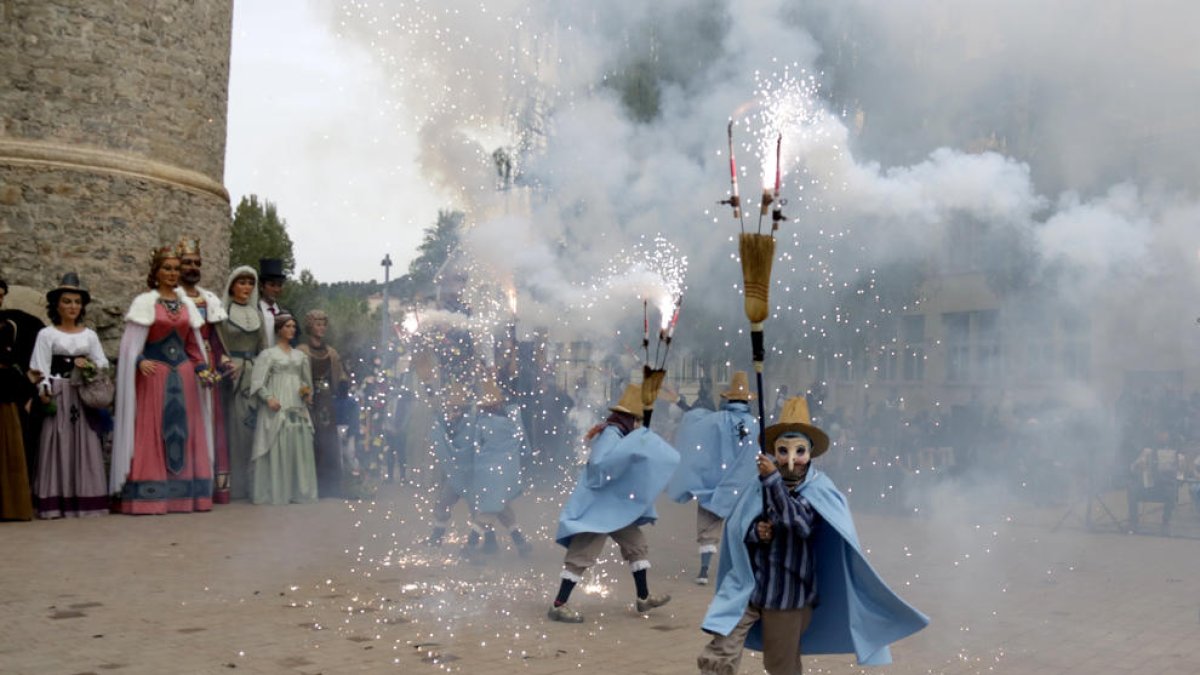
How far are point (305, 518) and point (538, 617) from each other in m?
5.49

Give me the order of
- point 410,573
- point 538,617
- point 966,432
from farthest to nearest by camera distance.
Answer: point 966,432 < point 410,573 < point 538,617

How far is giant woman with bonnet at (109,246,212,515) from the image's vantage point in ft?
39.4

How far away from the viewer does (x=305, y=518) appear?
12.2 metres

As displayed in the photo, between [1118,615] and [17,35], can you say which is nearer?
[1118,615]

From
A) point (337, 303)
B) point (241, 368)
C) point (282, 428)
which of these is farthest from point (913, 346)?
point (337, 303)

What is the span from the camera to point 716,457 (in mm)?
9562

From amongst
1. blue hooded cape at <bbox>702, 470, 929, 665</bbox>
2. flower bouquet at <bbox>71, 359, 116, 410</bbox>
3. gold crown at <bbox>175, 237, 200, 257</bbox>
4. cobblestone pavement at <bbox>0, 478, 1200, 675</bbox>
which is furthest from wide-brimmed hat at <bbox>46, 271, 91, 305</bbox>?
blue hooded cape at <bbox>702, 470, 929, 665</bbox>

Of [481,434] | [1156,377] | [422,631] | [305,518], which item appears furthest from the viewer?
[1156,377]

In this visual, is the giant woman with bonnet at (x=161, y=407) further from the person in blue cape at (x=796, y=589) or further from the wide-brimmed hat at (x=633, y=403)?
the person in blue cape at (x=796, y=589)

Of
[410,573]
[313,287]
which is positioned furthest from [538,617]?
[313,287]

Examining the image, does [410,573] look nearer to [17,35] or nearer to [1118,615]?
[1118,615]

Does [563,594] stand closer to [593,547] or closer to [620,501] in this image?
[593,547]

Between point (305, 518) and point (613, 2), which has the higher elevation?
point (613, 2)

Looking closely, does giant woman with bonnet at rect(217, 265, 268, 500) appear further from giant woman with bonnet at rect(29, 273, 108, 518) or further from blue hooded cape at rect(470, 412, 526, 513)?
blue hooded cape at rect(470, 412, 526, 513)
